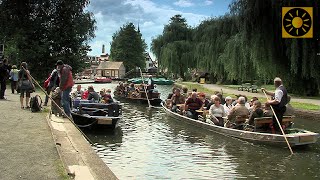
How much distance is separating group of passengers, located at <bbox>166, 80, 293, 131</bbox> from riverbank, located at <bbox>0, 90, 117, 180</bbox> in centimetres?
546

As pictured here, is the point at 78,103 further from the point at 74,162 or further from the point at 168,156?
the point at 74,162

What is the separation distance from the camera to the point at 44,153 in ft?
24.2

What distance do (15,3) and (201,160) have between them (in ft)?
102

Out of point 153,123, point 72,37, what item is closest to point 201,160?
point 153,123

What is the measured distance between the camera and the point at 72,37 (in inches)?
1442

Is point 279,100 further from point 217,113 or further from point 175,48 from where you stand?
point 175,48

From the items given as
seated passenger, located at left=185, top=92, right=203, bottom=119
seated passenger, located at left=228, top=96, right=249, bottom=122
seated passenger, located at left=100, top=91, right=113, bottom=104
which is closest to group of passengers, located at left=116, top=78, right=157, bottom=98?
seated passenger, located at left=185, top=92, right=203, bottom=119

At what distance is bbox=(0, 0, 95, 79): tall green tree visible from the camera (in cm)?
3559

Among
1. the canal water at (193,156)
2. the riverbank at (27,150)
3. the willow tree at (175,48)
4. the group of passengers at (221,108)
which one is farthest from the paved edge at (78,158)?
the willow tree at (175,48)

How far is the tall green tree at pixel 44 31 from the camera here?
35.6m

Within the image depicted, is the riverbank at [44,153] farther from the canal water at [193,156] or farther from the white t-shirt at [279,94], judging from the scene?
the white t-shirt at [279,94]

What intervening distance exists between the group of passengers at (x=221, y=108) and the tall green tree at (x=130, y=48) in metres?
85.5

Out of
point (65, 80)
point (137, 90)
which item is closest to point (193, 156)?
point (65, 80)

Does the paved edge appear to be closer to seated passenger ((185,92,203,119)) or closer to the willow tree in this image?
seated passenger ((185,92,203,119))
